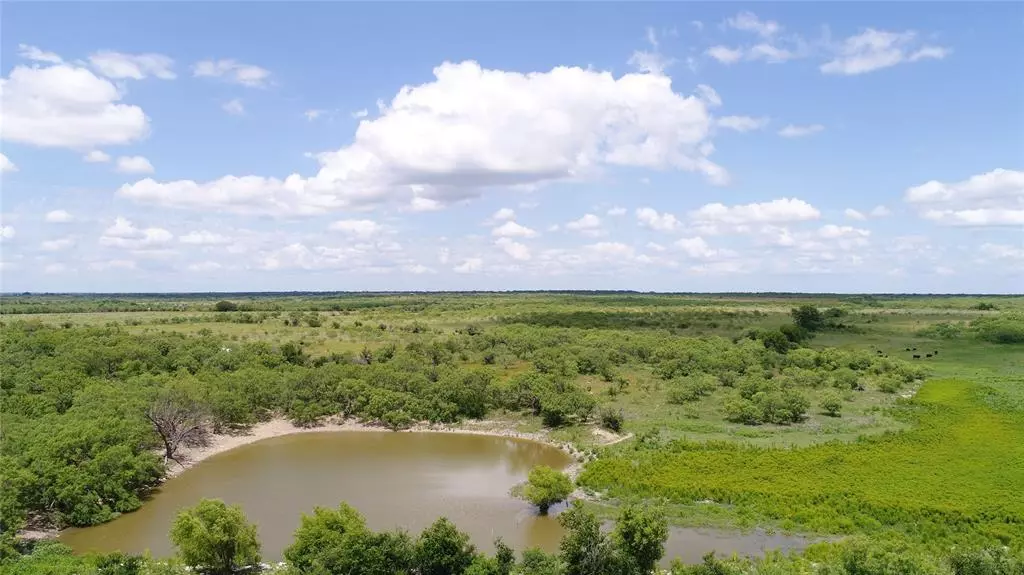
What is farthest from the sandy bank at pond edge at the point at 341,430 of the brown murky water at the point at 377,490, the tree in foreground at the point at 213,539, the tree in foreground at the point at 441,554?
the tree in foreground at the point at 441,554

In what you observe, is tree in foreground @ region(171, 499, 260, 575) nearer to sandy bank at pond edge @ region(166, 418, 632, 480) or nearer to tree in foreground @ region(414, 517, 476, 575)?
tree in foreground @ region(414, 517, 476, 575)

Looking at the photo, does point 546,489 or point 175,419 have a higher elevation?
point 175,419

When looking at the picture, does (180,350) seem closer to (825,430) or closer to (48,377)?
(48,377)

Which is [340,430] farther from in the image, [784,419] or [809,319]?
[809,319]

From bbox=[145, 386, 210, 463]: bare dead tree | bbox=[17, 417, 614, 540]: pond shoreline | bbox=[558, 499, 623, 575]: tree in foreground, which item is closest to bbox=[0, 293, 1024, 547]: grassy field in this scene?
bbox=[17, 417, 614, 540]: pond shoreline

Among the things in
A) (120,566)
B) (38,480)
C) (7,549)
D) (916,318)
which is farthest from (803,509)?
(916,318)

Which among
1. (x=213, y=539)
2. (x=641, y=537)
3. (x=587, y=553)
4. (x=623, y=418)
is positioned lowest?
(x=623, y=418)

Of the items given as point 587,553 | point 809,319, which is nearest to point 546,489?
point 587,553
